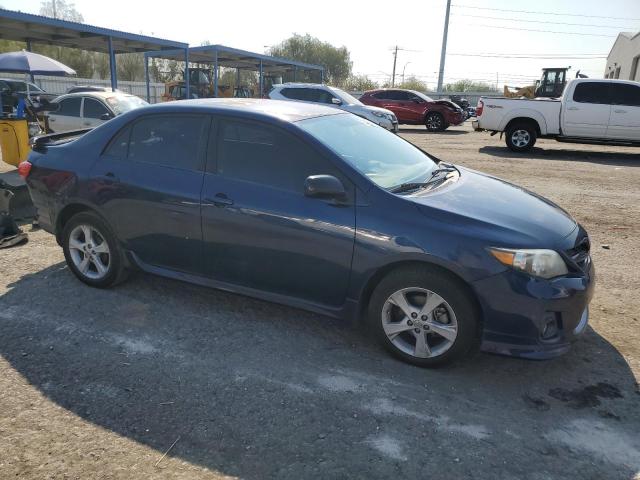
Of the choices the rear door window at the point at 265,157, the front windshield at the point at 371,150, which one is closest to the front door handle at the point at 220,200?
the rear door window at the point at 265,157

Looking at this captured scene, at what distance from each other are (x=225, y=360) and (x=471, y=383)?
5.30 feet

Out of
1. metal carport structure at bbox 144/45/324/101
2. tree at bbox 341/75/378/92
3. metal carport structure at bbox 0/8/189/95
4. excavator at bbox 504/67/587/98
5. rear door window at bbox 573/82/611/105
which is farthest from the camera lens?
tree at bbox 341/75/378/92

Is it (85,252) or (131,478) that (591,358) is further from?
(85,252)

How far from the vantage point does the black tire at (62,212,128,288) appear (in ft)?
14.1

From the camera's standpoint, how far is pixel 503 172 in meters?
11.1

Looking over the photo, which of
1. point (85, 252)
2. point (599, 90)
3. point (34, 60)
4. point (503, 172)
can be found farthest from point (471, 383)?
point (34, 60)

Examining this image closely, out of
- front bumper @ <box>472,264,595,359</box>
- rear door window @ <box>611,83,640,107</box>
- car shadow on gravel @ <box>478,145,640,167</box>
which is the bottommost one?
front bumper @ <box>472,264,595,359</box>

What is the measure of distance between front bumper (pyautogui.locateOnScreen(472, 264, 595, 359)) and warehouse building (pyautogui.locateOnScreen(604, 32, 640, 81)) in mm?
36376

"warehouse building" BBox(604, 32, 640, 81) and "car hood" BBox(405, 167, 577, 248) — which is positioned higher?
"warehouse building" BBox(604, 32, 640, 81)

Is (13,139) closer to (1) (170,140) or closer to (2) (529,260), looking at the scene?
(1) (170,140)

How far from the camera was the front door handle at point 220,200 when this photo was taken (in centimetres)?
367

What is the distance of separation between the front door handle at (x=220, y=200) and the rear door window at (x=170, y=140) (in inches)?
11.9

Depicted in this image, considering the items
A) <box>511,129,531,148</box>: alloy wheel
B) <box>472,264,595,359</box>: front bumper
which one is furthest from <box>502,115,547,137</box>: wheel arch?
<box>472,264,595,359</box>: front bumper

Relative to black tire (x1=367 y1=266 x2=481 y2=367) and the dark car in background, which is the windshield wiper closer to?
black tire (x1=367 y1=266 x2=481 y2=367)
